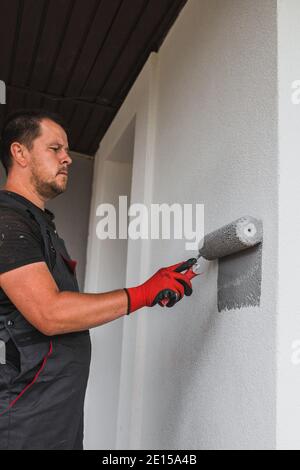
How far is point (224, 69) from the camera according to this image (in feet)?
4.87

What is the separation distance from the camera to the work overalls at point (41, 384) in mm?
1254

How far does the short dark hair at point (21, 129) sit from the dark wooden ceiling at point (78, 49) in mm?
790

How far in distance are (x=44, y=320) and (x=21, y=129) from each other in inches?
26.9

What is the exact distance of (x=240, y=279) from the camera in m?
1.23

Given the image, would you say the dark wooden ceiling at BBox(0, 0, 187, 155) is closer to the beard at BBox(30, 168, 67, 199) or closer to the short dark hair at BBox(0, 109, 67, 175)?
the short dark hair at BBox(0, 109, 67, 175)

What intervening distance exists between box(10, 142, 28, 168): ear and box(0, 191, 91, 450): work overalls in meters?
0.17

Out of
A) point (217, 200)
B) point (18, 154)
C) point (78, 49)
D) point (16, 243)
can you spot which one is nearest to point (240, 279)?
point (217, 200)

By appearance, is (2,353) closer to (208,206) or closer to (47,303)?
(47,303)

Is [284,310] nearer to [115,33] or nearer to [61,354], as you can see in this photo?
[61,354]

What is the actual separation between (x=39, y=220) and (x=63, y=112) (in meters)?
1.93

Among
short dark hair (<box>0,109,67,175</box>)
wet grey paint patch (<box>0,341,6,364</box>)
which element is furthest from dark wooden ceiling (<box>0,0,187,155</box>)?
wet grey paint patch (<box>0,341,6,364</box>)

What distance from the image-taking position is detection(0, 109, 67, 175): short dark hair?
155cm

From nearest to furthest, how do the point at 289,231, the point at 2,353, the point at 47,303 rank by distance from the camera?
1. the point at 289,231
2. the point at 47,303
3. the point at 2,353

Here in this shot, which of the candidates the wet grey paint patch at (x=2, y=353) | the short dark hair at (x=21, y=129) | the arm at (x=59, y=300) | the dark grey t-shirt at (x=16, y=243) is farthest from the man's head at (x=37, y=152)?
the wet grey paint patch at (x=2, y=353)
